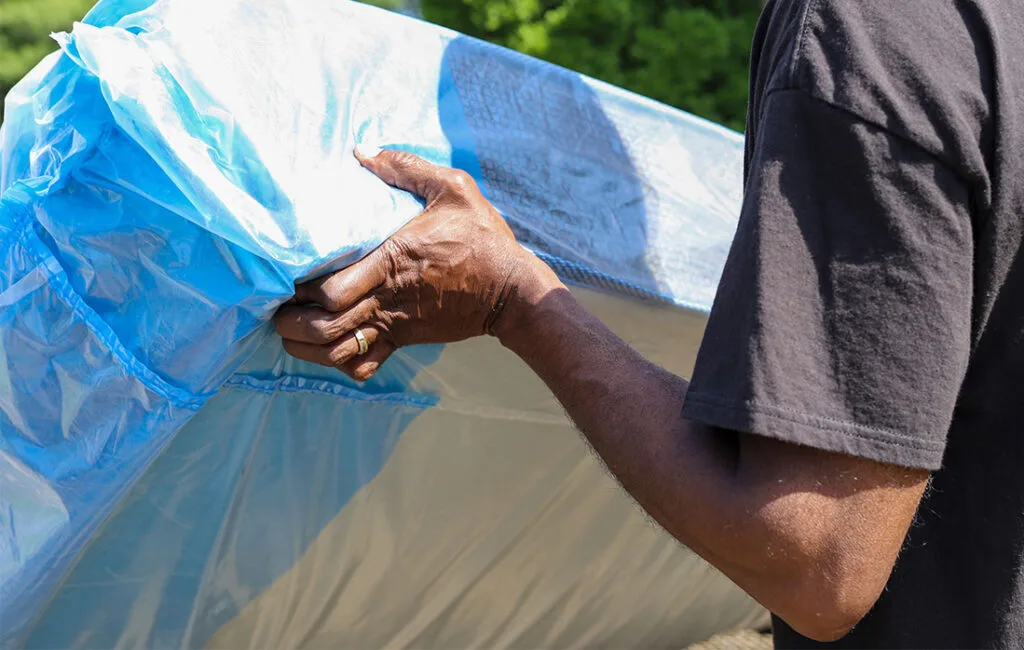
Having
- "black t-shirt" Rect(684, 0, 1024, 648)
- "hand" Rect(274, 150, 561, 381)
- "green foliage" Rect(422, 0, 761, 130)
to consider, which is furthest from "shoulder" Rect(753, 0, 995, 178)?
"green foliage" Rect(422, 0, 761, 130)

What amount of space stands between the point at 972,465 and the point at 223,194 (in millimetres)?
968

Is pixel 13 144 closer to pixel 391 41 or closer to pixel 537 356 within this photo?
pixel 391 41

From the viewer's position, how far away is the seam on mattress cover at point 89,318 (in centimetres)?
125

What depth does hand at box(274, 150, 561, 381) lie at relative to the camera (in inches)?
49.0

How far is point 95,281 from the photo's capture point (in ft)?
4.17

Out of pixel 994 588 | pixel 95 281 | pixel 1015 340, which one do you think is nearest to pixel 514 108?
pixel 95 281

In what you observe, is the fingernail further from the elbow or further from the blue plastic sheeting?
the elbow

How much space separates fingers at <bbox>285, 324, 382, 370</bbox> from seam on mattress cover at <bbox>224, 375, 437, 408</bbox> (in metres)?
0.14

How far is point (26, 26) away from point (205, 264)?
10.8ft

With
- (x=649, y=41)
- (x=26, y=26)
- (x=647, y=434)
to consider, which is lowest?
(x=649, y=41)

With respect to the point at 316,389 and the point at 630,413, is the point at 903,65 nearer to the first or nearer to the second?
the point at 630,413

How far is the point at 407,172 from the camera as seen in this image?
1364mm

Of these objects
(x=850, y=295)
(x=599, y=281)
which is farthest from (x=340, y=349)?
(x=850, y=295)

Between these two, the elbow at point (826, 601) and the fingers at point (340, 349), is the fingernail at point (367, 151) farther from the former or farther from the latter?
the elbow at point (826, 601)
